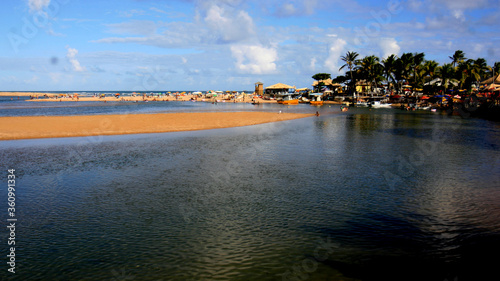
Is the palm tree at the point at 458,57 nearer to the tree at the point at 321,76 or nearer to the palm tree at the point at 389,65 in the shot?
the palm tree at the point at 389,65

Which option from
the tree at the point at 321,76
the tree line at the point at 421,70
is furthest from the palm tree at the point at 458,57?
the tree at the point at 321,76

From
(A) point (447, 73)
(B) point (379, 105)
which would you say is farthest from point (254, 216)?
(A) point (447, 73)

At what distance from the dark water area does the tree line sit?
84085mm

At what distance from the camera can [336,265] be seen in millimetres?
9344

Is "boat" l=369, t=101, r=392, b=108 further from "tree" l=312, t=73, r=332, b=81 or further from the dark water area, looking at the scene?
the dark water area

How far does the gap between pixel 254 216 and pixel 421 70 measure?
112m

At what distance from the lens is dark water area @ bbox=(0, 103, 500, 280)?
9.30 m

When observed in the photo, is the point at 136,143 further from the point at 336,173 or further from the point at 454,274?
the point at 454,274

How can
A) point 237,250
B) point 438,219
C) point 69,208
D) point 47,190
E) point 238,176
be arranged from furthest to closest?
point 238,176, point 47,190, point 69,208, point 438,219, point 237,250

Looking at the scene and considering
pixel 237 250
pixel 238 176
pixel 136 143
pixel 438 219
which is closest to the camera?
pixel 237 250

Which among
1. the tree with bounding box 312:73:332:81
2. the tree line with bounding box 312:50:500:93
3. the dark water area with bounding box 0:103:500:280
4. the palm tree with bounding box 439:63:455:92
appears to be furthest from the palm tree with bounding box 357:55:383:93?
the dark water area with bounding box 0:103:500:280

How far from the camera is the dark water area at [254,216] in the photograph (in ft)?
30.5

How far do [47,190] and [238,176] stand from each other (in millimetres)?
9836

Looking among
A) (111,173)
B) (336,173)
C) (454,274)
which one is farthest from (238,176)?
(454,274)
